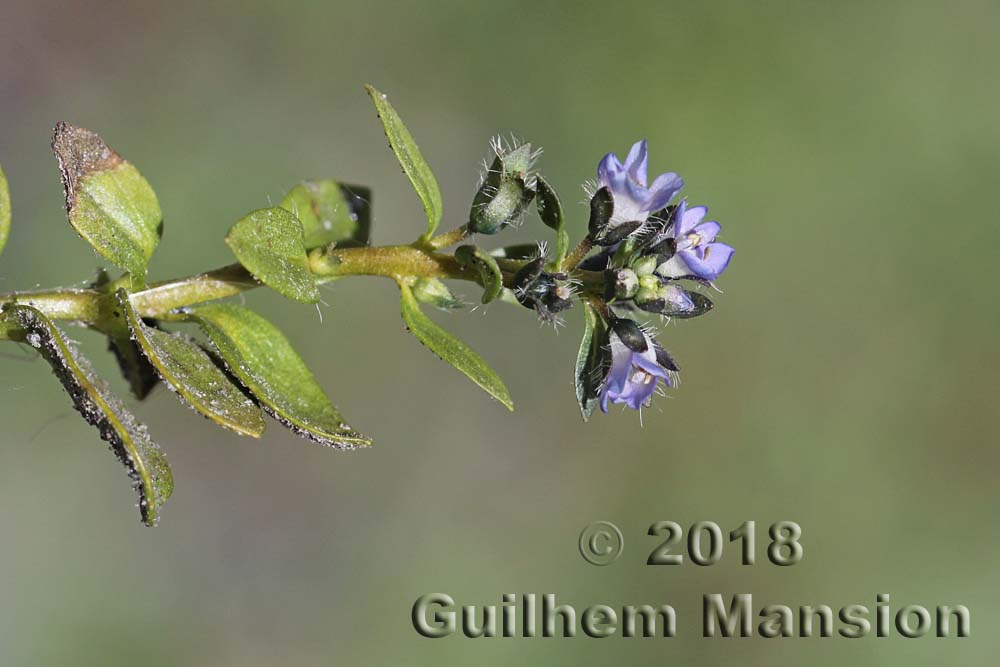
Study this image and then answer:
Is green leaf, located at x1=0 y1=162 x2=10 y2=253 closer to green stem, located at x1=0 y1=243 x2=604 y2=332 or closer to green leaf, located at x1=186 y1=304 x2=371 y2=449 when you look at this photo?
green stem, located at x1=0 y1=243 x2=604 y2=332

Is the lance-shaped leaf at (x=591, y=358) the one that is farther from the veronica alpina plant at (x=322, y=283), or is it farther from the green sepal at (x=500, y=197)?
the green sepal at (x=500, y=197)

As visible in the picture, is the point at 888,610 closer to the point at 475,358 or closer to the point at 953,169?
the point at 953,169

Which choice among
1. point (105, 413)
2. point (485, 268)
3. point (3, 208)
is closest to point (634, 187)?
point (485, 268)

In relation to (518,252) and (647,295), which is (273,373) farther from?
(647,295)

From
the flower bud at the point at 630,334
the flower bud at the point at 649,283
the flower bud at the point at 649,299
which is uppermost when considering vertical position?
the flower bud at the point at 649,283

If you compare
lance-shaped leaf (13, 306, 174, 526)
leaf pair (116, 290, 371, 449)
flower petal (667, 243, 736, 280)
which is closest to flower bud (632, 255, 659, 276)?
flower petal (667, 243, 736, 280)

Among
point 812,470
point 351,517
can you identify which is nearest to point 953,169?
point 812,470

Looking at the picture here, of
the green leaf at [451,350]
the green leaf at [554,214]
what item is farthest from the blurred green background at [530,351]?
the green leaf at [554,214]
